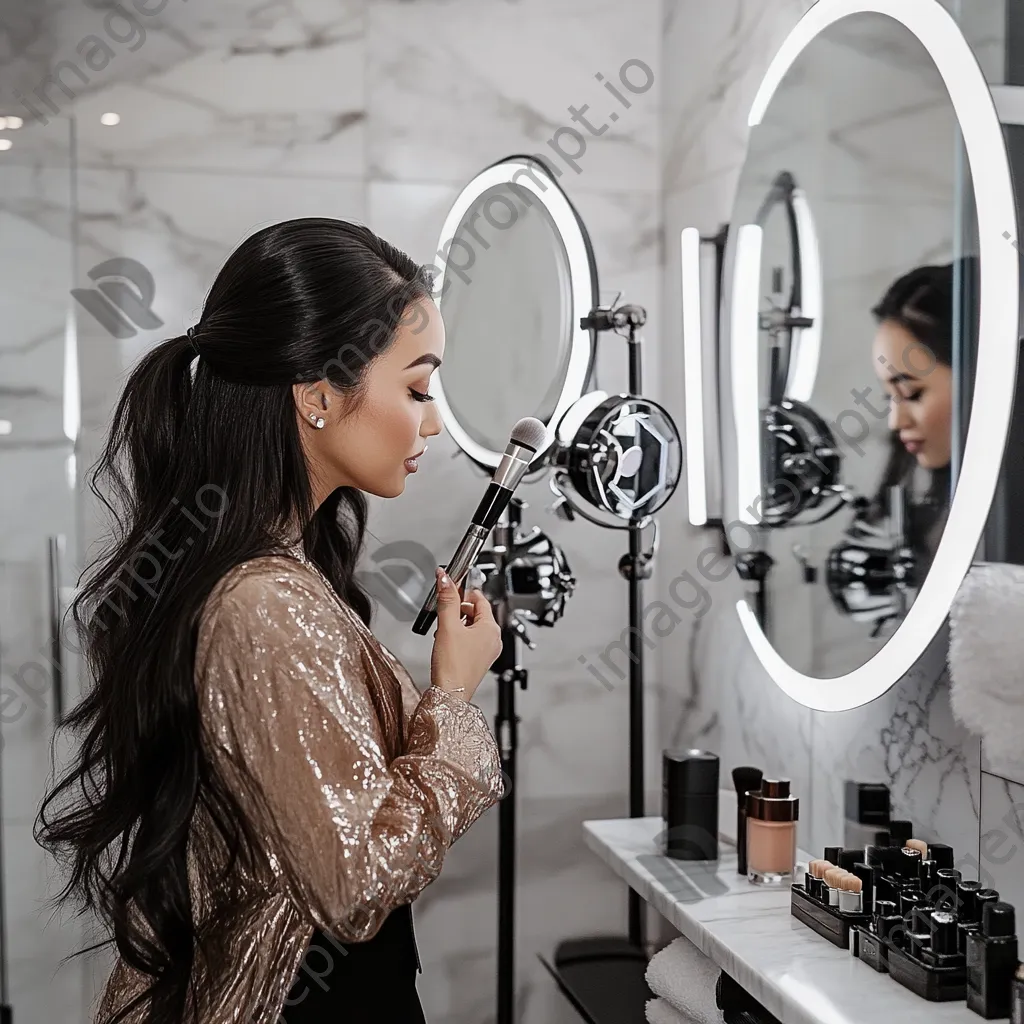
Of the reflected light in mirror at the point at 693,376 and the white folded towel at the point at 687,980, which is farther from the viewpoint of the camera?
the reflected light in mirror at the point at 693,376

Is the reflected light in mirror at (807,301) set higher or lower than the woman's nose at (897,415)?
higher

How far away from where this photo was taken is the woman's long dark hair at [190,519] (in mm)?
818

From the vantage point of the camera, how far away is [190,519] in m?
0.88

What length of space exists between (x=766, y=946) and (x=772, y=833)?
170 mm

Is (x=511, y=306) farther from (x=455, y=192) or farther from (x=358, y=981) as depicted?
(x=358, y=981)

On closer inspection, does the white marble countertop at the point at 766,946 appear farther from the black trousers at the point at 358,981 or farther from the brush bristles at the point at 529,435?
the brush bristles at the point at 529,435

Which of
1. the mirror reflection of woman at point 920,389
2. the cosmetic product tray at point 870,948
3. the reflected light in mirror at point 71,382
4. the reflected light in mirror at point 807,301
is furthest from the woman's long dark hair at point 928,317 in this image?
the reflected light in mirror at point 71,382

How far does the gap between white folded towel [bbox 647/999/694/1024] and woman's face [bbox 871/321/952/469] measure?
0.56 meters

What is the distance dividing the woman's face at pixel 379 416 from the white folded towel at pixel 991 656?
18.1 inches

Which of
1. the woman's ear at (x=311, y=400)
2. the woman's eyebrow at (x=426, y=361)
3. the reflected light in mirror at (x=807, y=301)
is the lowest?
the woman's ear at (x=311, y=400)

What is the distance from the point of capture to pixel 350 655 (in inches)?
31.7

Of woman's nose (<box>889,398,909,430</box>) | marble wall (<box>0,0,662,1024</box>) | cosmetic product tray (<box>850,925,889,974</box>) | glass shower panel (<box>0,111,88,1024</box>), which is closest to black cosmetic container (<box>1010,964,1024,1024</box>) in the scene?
cosmetic product tray (<box>850,925,889,974</box>)

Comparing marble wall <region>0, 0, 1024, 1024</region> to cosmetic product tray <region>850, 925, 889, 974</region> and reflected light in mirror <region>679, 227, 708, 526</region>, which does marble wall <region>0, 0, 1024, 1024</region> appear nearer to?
reflected light in mirror <region>679, 227, 708, 526</region>

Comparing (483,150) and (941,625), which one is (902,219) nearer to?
(941,625)
